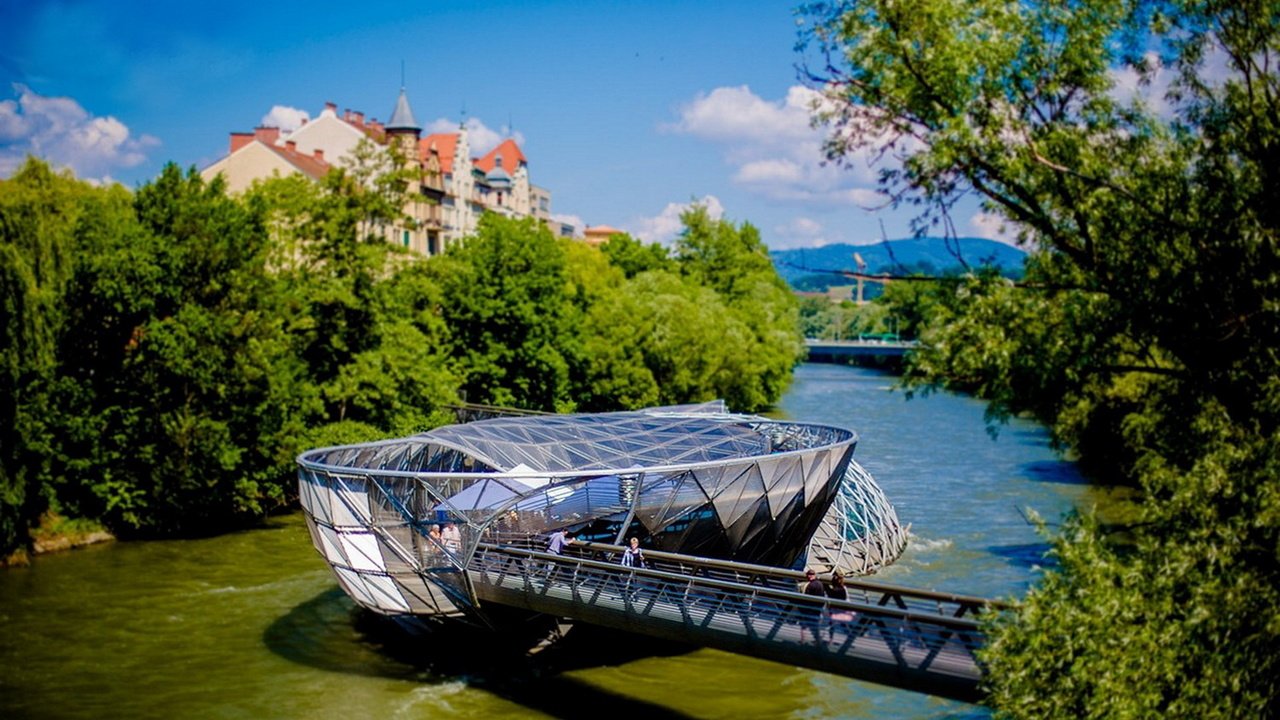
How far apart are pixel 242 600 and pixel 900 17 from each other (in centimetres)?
2139

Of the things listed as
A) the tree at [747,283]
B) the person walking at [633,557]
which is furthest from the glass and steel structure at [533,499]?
the tree at [747,283]

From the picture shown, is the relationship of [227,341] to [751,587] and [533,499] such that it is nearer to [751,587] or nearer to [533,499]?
[533,499]

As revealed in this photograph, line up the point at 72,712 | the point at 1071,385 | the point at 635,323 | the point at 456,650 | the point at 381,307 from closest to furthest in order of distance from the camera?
the point at 1071,385
the point at 72,712
the point at 456,650
the point at 381,307
the point at 635,323

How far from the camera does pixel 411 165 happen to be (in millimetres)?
77625

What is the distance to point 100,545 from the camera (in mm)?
33531

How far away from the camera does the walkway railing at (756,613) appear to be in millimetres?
14734

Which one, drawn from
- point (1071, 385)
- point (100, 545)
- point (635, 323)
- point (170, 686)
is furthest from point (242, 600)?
point (635, 323)

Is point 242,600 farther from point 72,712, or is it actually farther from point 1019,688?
point 1019,688

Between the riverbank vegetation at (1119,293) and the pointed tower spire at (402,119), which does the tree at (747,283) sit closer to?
the pointed tower spire at (402,119)

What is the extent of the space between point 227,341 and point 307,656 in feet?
49.3

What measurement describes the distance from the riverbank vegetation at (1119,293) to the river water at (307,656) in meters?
9.93

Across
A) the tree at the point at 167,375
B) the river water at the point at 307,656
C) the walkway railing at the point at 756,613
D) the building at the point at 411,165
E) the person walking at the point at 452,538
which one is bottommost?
the river water at the point at 307,656

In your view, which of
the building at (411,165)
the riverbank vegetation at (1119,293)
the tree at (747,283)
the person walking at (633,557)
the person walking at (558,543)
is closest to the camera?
the riverbank vegetation at (1119,293)

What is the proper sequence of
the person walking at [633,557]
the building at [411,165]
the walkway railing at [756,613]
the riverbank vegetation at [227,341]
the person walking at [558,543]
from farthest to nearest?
the building at [411,165] < the riverbank vegetation at [227,341] < the person walking at [558,543] < the person walking at [633,557] < the walkway railing at [756,613]
